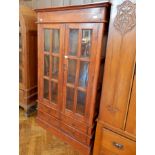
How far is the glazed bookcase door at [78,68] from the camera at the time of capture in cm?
154

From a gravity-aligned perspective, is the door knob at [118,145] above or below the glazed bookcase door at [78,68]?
below

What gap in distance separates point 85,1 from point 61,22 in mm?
606

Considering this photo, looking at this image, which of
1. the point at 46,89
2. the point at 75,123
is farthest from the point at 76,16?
the point at 75,123

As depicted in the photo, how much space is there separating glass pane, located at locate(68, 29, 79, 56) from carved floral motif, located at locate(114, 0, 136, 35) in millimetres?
508

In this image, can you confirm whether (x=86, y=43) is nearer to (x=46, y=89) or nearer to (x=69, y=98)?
(x=69, y=98)

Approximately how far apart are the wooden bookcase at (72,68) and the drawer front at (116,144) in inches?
7.9

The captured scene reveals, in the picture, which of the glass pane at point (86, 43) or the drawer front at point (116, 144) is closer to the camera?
the drawer front at point (116, 144)

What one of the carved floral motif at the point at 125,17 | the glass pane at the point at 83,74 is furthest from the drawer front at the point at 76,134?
the carved floral motif at the point at 125,17

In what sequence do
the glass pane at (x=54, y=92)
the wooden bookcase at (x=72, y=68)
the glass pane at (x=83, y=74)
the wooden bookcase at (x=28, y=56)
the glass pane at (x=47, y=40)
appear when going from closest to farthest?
the wooden bookcase at (x=72, y=68) < the glass pane at (x=83, y=74) < the glass pane at (x=47, y=40) < the glass pane at (x=54, y=92) < the wooden bookcase at (x=28, y=56)

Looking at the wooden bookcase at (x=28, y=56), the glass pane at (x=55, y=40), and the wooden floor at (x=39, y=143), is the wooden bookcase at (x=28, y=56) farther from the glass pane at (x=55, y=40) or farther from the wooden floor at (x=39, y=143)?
the glass pane at (x=55, y=40)

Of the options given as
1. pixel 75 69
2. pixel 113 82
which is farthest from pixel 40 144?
pixel 113 82

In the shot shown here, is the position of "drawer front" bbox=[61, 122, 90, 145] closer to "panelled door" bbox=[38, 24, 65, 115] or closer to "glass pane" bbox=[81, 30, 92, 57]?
"panelled door" bbox=[38, 24, 65, 115]

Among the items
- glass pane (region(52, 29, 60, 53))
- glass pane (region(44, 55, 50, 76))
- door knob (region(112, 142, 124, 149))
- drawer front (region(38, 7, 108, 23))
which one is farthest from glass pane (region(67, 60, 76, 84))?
door knob (region(112, 142, 124, 149))
